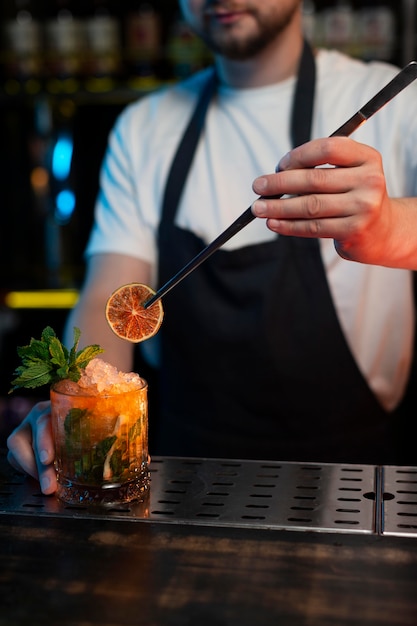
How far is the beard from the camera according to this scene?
215cm

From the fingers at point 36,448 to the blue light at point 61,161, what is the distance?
2153 mm

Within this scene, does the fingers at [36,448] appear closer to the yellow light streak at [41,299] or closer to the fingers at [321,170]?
the fingers at [321,170]

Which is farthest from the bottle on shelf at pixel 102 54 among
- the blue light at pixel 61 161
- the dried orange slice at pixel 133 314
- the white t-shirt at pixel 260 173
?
the dried orange slice at pixel 133 314

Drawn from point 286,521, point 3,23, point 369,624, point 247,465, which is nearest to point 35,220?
point 3,23

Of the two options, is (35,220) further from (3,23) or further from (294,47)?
(294,47)

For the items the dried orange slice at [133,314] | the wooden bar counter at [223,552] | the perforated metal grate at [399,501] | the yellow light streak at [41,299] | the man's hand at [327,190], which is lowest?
the yellow light streak at [41,299]

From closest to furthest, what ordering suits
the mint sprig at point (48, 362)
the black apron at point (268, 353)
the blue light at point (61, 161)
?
the mint sprig at point (48, 362) → the black apron at point (268, 353) → the blue light at point (61, 161)

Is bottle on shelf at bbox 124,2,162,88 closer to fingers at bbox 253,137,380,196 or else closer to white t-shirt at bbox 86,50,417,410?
white t-shirt at bbox 86,50,417,410

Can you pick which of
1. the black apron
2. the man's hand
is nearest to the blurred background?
the black apron

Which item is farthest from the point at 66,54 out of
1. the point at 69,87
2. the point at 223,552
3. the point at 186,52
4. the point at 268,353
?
the point at 223,552

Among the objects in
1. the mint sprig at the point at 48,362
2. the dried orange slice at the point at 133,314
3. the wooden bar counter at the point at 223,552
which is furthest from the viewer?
the dried orange slice at the point at 133,314

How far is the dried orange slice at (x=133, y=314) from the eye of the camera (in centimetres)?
150

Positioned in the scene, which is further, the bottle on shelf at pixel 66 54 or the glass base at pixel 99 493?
the bottle on shelf at pixel 66 54

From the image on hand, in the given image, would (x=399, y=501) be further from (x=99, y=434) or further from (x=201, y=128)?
(x=201, y=128)
